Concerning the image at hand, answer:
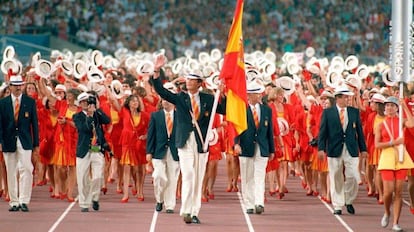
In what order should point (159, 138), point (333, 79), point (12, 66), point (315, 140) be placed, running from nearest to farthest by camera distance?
point (159, 138)
point (315, 140)
point (333, 79)
point (12, 66)

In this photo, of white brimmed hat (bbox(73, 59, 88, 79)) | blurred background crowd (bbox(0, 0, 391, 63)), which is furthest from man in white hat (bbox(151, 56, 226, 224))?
blurred background crowd (bbox(0, 0, 391, 63))

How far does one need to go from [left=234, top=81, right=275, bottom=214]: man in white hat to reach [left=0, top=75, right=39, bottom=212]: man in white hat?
3.15 metres

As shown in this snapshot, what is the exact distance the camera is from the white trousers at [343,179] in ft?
73.4

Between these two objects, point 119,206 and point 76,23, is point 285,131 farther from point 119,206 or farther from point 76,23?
point 76,23

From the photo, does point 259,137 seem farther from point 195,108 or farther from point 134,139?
point 134,139

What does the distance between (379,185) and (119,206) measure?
4.27 meters

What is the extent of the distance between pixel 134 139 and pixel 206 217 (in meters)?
3.26

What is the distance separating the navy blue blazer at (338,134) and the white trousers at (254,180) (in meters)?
0.98

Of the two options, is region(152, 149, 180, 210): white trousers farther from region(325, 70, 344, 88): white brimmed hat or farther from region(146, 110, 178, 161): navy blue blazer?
region(325, 70, 344, 88): white brimmed hat

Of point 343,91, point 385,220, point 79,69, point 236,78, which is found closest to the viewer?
point 385,220

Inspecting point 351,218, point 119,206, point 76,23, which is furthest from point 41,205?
point 76,23

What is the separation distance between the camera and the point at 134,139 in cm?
2475

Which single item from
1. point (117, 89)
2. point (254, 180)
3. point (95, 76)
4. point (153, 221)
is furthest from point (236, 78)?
point (95, 76)

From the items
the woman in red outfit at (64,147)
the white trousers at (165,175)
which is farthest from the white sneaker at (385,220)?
the woman in red outfit at (64,147)
